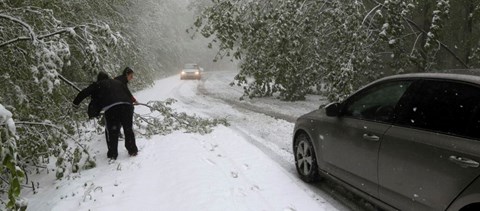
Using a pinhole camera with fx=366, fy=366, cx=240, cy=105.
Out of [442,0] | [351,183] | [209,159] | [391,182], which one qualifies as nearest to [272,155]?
[209,159]

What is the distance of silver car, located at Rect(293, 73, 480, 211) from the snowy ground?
0.68 metres

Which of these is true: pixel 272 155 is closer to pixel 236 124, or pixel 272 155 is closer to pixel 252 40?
pixel 236 124

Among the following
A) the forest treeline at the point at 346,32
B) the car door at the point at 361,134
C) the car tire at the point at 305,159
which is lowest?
the car tire at the point at 305,159

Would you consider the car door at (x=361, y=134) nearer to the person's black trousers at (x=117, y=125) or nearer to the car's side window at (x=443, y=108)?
the car's side window at (x=443, y=108)

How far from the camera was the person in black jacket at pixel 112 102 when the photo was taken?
6.40 m

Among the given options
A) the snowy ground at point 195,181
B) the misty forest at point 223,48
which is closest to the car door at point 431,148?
the misty forest at point 223,48

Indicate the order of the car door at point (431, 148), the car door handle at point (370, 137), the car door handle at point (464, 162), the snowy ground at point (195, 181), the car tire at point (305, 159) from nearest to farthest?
the car door handle at point (464, 162) < the car door at point (431, 148) < the car door handle at point (370, 137) < the snowy ground at point (195, 181) < the car tire at point (305, 159)

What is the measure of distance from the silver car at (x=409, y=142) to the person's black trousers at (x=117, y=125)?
139 inches

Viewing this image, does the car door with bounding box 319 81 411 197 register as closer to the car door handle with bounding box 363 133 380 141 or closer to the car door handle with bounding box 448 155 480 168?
the car door handle with bounding box 363 133 380 141

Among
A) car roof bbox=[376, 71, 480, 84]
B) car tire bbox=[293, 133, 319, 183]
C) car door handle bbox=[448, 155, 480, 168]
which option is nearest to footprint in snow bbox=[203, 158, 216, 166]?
car tire bbox=[293, 133, 319, 183]

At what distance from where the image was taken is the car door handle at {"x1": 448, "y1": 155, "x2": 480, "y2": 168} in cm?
276

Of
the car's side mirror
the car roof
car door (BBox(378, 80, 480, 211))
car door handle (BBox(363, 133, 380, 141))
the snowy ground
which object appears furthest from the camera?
the car's side mirror

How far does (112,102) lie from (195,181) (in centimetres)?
226

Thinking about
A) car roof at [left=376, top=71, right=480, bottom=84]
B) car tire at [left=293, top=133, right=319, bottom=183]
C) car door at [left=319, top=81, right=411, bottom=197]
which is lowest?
car tire at [left=293, top=133, right=319, bottom=183]
